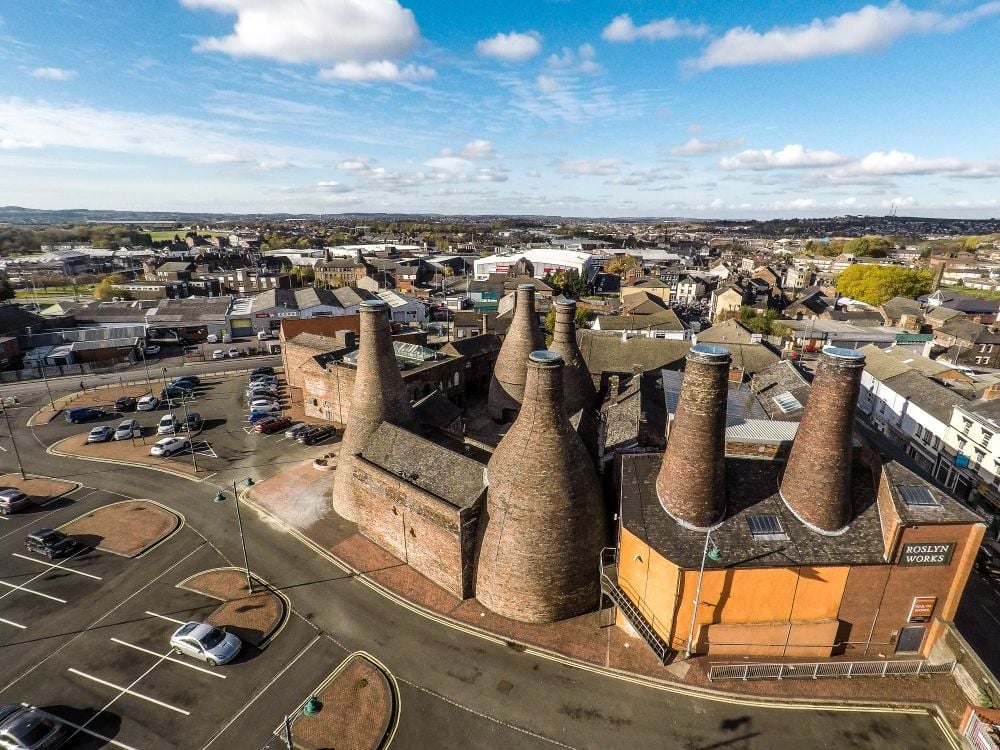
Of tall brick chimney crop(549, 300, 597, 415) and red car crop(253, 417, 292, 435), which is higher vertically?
tall brick chimney crop(549, 300, 597, 415)

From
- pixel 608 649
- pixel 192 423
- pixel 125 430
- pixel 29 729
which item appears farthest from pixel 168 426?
pixel 608 649

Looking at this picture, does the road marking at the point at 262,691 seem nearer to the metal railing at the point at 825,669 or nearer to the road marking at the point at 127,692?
the road marking at the point at 127,692

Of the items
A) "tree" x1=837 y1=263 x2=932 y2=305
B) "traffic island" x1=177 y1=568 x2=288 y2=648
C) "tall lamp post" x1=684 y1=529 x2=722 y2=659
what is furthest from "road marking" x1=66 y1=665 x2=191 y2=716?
"tree" x1=837 y1=263 x2=932 y2=305

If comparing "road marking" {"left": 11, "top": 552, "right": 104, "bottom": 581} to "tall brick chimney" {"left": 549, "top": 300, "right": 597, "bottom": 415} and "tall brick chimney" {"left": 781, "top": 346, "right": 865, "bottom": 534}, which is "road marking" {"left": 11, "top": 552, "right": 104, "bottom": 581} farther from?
"tall brick chimney" {"left": 781, "top": 346, "right": 865, "bottom": 534}

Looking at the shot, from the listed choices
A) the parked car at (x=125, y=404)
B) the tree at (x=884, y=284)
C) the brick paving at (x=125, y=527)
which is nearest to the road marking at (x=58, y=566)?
the brick paving at (x=125, y=527)

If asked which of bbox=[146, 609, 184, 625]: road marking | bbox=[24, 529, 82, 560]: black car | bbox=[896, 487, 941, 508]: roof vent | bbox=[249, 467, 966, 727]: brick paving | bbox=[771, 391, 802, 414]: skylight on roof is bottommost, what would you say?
bbox=[249, 467, 966, 727]: brick paving

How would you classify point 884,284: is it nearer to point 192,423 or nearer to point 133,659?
point 192,423

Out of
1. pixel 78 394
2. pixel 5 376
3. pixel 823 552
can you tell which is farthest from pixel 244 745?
pixel 5 376
